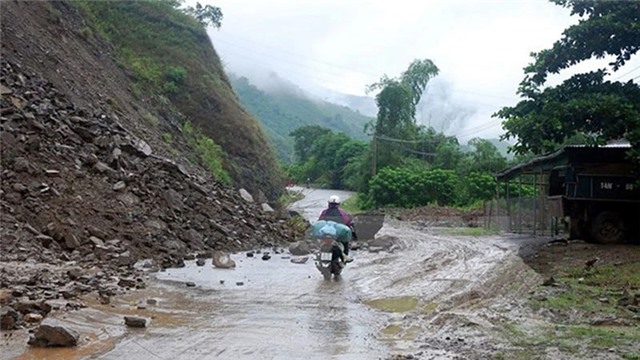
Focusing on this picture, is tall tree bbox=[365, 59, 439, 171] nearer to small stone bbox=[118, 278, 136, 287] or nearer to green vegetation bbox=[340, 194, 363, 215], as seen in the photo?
green vegetation bbox=[340, 194, 363, 215]

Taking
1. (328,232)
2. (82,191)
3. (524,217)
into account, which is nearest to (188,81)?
(524,217)

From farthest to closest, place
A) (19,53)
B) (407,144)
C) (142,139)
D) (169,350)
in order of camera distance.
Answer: (407,144) → (142,139) → (19,53) → (169,350)

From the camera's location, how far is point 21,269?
36.5 feet

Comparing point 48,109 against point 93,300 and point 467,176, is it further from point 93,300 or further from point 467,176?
point 467,176

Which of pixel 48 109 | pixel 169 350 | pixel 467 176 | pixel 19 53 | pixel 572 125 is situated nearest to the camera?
pixel 169 350

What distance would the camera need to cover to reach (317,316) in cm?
938

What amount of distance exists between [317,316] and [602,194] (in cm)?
1471

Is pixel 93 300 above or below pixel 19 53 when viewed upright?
below

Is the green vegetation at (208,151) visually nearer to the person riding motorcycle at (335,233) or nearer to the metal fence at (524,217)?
the metal fence at (524,217)

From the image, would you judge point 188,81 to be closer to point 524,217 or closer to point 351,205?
point 524,217

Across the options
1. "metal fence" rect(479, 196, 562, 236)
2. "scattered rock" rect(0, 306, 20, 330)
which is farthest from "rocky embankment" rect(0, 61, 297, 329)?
"metal fence" rect(479, 196, 562, 236)

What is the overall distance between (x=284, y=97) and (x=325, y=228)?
589 ft

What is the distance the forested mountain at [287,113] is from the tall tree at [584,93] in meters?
87.4

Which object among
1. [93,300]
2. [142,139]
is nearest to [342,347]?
[93,300]
